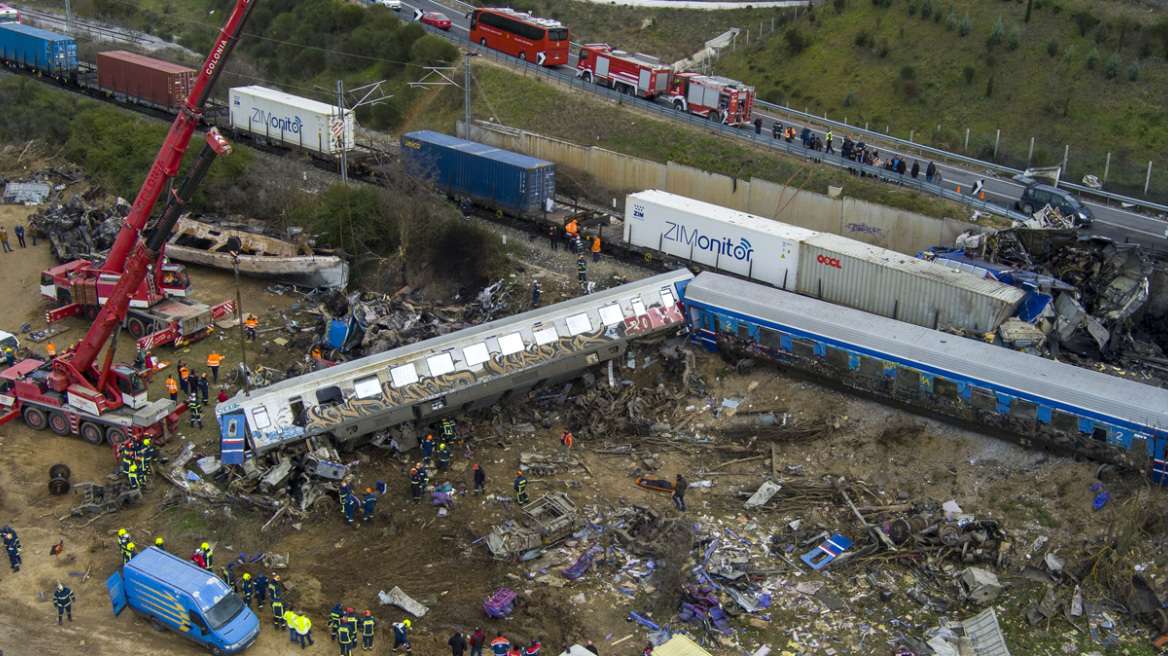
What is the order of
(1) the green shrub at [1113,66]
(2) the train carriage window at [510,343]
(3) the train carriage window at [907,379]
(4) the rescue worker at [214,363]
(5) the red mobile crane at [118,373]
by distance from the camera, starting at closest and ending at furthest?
(5) the red mobile crane at [118,373] < (3) the train carriage window at [907,379] < (2) the train carriage window at [510,343] < (4) the rescue worker at [214,363] < (1) the green shrub at [1113,66]

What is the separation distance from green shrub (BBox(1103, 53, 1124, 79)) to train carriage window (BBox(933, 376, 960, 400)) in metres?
28.7

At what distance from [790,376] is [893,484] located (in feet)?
15.7

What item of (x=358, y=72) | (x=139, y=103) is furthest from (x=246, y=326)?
(x=358, y=72)

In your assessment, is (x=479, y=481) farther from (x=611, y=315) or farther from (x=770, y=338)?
(x=770, y=338)

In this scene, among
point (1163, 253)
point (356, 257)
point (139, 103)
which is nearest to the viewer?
point (1163, 253)

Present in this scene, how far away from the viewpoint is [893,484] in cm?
2503

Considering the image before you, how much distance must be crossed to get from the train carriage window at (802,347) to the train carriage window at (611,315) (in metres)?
4.92

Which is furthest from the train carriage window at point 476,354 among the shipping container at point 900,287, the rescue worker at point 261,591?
the shipping container at point 900,287

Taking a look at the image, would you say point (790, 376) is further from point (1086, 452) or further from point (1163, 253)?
point (1163, 253)

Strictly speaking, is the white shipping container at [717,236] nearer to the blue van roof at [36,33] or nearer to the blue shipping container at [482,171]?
the blue shipping container at [482,171]

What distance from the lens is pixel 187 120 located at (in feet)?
Result: 83.4

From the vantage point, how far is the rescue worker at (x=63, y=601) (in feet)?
66.8

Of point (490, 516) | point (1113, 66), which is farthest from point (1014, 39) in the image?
point (490, 516)

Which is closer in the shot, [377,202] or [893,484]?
[893,484]
